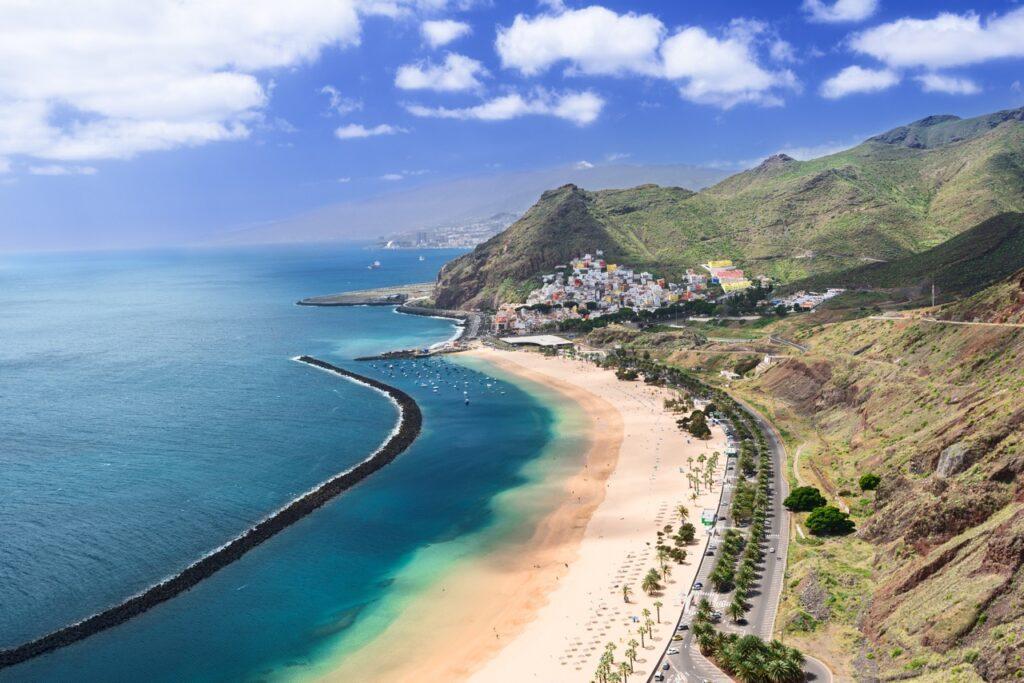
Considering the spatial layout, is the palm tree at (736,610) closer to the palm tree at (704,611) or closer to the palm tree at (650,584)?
the palm tree at (704,611)

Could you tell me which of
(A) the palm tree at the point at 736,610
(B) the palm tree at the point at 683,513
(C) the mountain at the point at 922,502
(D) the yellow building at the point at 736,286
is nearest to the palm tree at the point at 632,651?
(A) the palm tree at the point at 736,610

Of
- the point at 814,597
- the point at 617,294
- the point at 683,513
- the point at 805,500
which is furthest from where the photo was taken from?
the point at 617,294

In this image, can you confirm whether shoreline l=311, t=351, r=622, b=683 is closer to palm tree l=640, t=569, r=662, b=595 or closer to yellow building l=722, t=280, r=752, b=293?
palm tree l=640, t=569, r=662, b=595

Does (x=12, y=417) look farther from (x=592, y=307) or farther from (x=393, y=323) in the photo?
(x=592, y=307)

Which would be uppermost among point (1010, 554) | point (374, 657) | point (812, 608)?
point (1010, 554)

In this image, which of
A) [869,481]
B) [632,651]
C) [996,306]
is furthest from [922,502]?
[996,306]

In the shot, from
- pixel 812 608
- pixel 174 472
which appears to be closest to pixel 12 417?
pixel 174 472

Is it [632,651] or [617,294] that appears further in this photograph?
[617,294]

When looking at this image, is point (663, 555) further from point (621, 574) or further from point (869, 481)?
point (869, 481)
